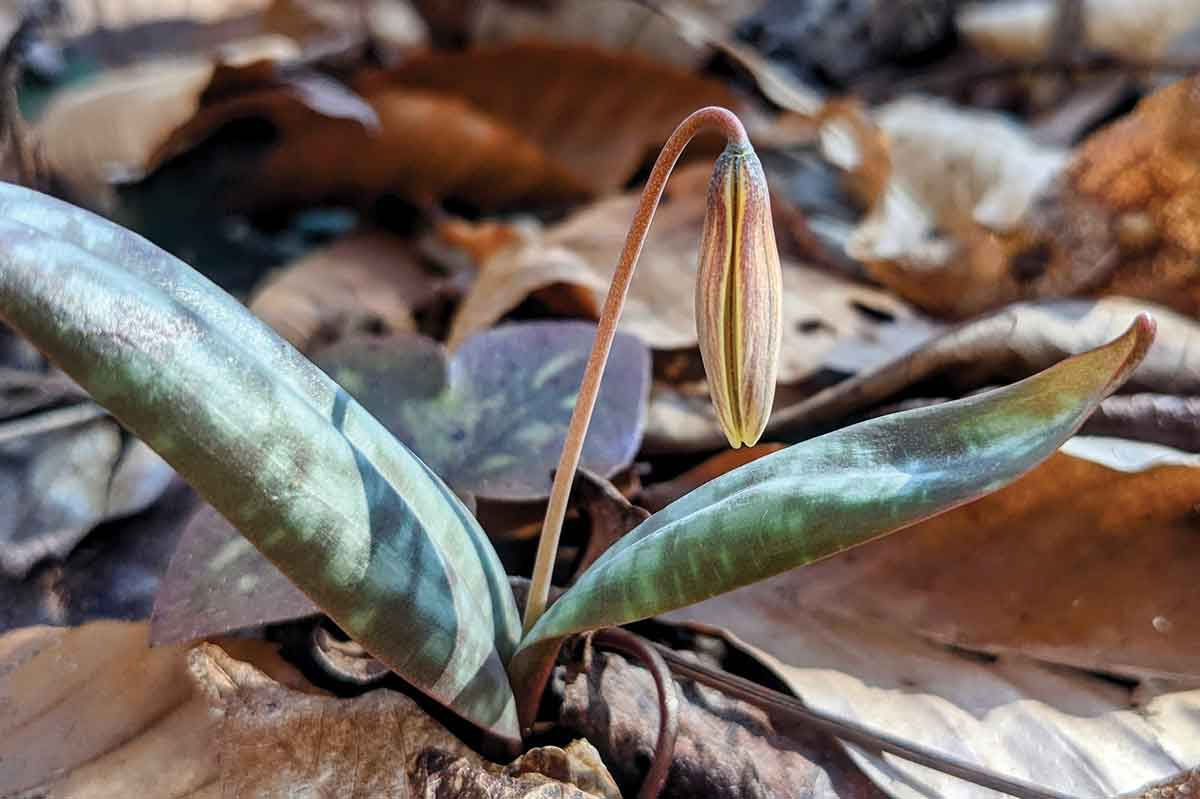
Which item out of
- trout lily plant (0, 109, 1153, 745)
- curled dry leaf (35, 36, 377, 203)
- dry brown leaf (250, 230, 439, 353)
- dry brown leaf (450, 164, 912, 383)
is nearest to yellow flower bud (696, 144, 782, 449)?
trout lily plant (0, 109, 1153, 745)

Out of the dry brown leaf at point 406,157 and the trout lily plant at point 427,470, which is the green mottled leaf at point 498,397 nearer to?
the trout lily plant at point 427,470

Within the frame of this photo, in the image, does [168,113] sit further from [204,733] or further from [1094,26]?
[1094,26]

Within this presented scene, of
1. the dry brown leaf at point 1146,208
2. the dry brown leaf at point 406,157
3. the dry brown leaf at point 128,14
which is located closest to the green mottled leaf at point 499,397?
the dry brown leaf at point 406,157

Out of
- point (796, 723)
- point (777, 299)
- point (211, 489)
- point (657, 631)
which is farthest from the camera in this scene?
point (657, 631)

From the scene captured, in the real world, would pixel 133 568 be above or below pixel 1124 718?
below

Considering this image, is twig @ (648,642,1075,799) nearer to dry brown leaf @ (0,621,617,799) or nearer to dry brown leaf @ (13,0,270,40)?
dry brown leaf @ (0,621,617,799)

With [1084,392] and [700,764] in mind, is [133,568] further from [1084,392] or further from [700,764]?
[1084,392]

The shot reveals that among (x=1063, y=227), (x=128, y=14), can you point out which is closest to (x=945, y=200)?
(x=1063, y=227)

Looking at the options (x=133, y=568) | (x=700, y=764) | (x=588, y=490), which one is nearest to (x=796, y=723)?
(x=700, y=764)
